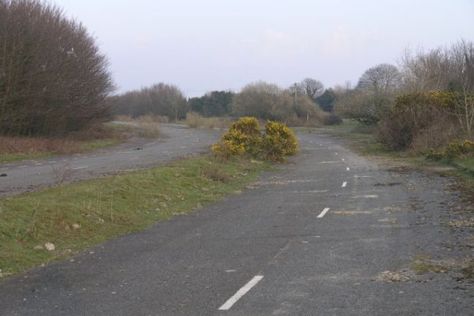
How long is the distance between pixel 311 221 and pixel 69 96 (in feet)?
120

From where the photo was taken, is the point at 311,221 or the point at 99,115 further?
the point at 99,115

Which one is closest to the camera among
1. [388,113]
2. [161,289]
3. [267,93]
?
[161,289]

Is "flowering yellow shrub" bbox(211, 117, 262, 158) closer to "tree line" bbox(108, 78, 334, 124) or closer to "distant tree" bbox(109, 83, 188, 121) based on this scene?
"tree line" bbox(108, 78, 334, 124)

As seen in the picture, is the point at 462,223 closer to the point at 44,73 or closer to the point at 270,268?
the point at 270,268

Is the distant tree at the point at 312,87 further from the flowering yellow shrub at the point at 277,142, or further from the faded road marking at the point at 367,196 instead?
the faded road marking at the point at 367,196

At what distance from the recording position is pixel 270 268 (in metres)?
8.42

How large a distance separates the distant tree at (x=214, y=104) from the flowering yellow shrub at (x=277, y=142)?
4052 inches

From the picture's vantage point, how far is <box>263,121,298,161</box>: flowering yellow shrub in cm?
3347

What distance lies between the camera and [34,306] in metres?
6.88

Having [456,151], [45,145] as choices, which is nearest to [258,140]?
[456,151]

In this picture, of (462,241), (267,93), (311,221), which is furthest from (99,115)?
(267,93)

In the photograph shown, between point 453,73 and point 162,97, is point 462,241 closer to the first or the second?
point 453,73

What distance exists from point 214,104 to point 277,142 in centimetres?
11015

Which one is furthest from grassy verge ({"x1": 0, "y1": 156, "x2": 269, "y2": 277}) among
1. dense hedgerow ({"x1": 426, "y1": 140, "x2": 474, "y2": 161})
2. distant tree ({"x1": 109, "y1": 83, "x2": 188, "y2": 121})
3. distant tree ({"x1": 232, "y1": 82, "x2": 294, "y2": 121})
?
distant tree ({"x1": 109, "y1": 83, "x2": 188, "y2": 121})
